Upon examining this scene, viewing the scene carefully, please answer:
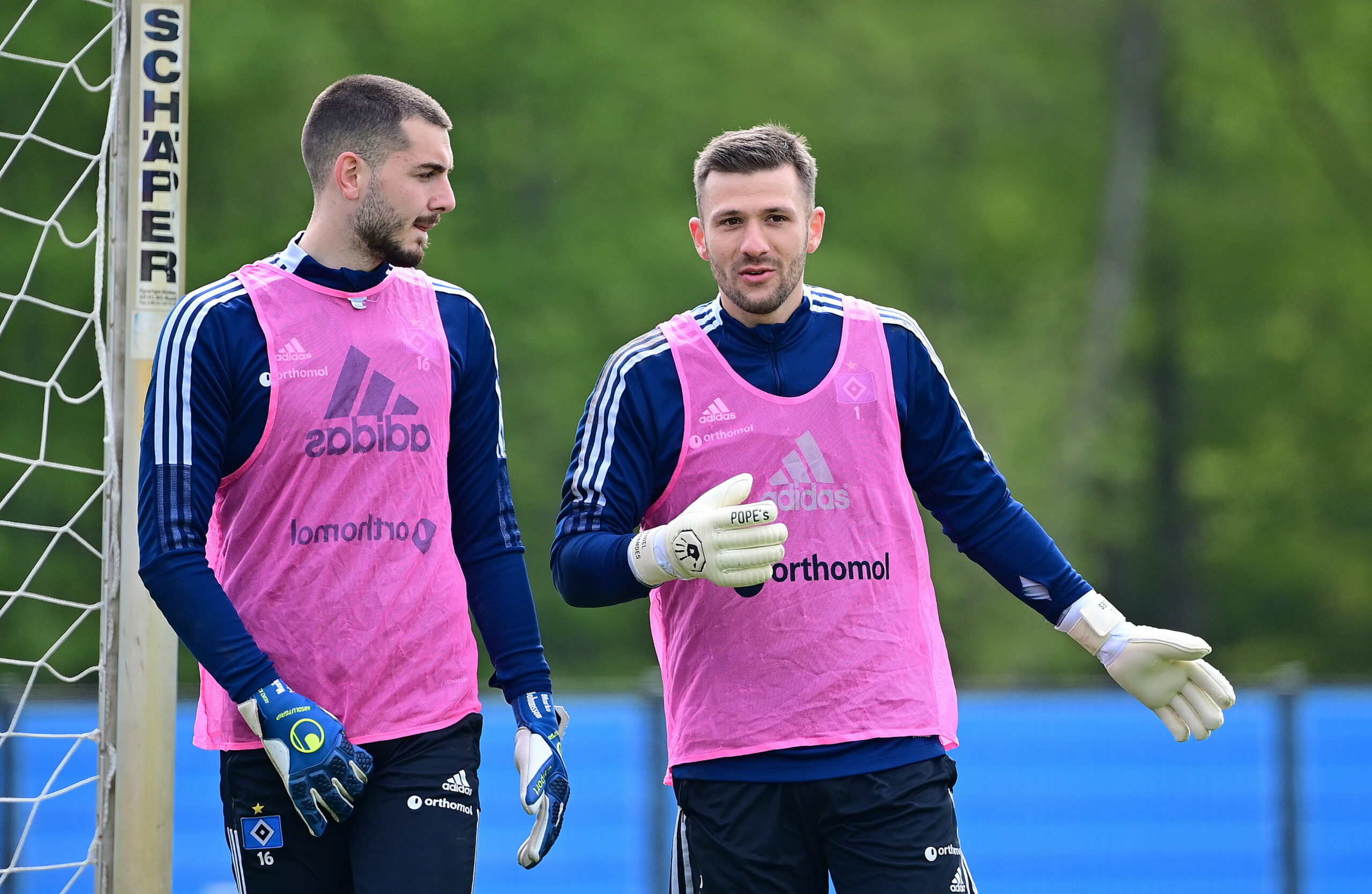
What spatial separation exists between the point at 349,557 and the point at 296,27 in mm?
14159

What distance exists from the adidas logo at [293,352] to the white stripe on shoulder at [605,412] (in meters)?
0.61

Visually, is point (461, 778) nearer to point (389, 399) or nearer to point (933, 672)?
point (389, 399)

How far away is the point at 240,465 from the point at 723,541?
1019 mm

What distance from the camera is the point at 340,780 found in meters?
3.26

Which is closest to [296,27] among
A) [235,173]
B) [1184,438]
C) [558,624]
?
[235,173]

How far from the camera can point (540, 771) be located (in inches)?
143

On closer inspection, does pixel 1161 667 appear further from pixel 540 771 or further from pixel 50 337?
pixel 50 337

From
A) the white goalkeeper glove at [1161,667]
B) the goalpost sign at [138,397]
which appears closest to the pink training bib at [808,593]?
the white goalkeeper glove at [1161,667]

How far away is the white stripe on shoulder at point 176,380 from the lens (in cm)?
334

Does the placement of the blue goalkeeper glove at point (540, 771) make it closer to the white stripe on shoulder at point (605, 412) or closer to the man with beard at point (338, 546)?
the man with beard at point (338, 546)

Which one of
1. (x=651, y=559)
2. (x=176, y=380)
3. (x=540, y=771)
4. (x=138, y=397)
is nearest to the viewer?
(x=176, y=380)

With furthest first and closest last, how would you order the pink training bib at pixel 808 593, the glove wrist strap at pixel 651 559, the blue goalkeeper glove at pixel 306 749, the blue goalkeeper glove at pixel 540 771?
the pink training bib at pixel 808 593
the blue goalkeeper glove at pixel 540 771
the glove wrist strap at pixel 651 559
the blue goalkeeper glove at pixel 306 749

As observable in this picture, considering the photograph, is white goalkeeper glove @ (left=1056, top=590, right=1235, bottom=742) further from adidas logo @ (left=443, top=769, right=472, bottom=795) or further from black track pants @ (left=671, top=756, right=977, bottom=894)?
adidas logo @ (left=443, top=769, right=472, bottom=795)

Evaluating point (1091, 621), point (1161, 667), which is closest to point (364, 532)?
point (1091, 621)
